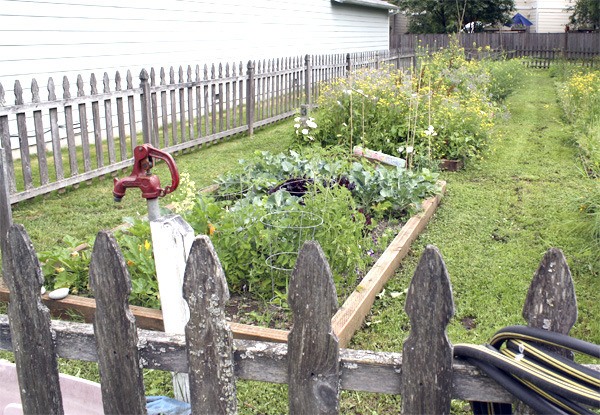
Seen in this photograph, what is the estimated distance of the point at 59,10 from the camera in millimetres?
9422

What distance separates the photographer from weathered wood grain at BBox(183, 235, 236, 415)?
1.82 meters

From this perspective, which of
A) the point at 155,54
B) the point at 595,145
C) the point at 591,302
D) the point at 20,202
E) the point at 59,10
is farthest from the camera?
the point at 155,54

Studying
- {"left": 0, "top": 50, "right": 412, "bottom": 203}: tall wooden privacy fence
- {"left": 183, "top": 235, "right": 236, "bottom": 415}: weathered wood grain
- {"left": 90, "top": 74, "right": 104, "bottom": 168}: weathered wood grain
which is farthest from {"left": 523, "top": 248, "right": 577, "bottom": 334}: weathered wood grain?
{"left": 90, "top": 74, "right": 104, "bottom": 168}: weathered wood grain

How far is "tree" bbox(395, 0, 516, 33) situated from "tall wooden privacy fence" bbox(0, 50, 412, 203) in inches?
945

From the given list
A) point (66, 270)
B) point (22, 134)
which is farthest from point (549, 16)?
point (66, 270)

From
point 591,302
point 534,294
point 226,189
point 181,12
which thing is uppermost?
point 181,12

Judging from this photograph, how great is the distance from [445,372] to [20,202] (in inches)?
235

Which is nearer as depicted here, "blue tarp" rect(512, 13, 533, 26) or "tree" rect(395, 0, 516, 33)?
"tree" rect(395, 0, 516, 33)

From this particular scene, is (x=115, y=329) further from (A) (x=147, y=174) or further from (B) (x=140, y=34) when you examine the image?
(B) (x=140, y=34)

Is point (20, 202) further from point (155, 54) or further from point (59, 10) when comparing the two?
point (155, 54)

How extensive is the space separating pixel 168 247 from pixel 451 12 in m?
37.8

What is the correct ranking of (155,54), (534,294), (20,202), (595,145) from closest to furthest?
(534,294), (20,202), (595,145), (155,54)

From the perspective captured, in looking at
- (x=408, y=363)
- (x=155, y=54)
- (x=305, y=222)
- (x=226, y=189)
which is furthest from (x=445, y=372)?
(x=155, y=54)

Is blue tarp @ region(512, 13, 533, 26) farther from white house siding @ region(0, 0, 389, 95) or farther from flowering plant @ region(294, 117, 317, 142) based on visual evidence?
flowering plant @ region(294, 117, 317, 142)
